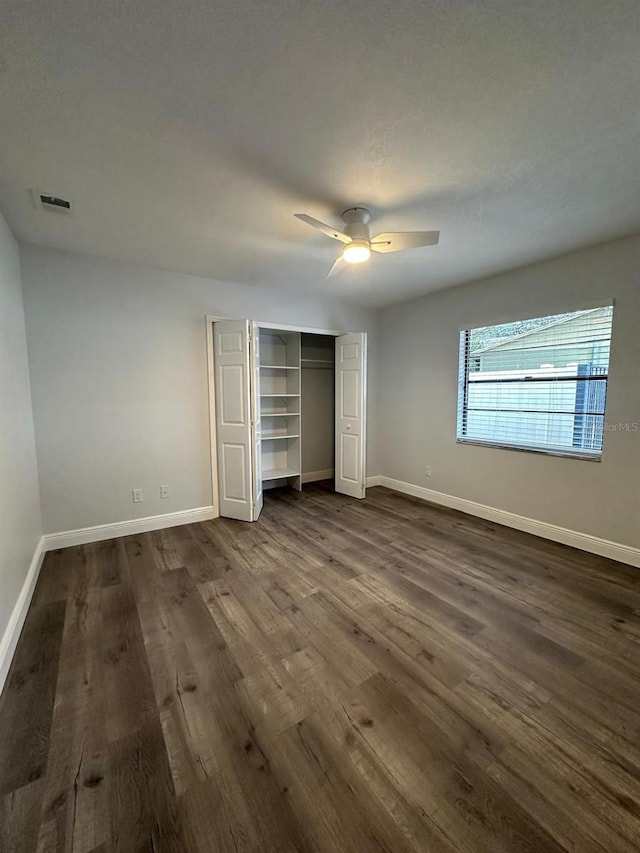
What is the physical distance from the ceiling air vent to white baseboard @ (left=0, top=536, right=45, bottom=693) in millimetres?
2487

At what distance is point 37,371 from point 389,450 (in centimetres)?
416

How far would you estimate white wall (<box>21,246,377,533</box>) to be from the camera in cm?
301

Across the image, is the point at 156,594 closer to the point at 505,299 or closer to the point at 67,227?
the point at 67,227

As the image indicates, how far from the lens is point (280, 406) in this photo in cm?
493

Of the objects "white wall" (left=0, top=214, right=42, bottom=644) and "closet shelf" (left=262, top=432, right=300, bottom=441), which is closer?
"white wall" (left=0, top=214, right=42, bottom=644)

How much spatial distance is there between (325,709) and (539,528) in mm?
2832

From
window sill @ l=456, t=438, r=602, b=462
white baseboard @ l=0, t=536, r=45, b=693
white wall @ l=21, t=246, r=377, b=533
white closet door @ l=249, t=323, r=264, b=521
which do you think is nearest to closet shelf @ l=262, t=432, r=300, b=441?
white closet door @ l=249, t=323, r=264, b=521

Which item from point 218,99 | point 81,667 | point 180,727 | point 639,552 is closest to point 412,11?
point 218,99

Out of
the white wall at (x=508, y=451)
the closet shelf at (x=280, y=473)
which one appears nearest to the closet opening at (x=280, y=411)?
the closet shelf at (x=280, y=473)

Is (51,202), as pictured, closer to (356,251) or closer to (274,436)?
(356,251)

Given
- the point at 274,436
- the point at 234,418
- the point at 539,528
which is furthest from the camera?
Answer: the point at 274,436

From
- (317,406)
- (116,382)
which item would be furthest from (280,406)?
(116,382)

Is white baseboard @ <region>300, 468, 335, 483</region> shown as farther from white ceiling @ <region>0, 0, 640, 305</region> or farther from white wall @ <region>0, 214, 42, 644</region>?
white ceiling @ <region>0, 0, 640, 305</region>

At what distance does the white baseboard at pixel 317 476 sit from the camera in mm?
5418
